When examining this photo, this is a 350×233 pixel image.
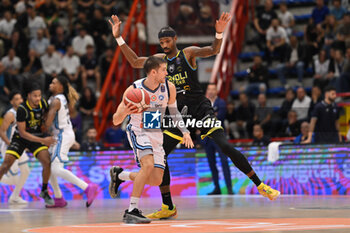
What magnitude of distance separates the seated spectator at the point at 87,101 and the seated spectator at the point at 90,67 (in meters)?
1.09

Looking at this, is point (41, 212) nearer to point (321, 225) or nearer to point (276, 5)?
point (321, 225)

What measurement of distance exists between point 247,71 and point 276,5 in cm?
269

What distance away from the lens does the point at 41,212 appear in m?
9.94

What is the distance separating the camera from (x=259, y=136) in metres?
13.5

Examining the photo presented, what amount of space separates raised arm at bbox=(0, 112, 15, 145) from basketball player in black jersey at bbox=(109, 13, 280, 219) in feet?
12.6

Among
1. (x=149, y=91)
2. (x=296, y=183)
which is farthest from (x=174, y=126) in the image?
(x=296, y=183)

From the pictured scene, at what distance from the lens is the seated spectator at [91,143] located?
13.7 m

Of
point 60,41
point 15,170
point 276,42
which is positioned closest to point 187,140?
point 15,170

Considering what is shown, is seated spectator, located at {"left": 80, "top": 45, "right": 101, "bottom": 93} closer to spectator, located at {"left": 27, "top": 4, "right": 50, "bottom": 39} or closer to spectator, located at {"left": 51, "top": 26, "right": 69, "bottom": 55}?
spectator, located at {"left": 51, "top": 26, "right": 69, "bottom": 55}

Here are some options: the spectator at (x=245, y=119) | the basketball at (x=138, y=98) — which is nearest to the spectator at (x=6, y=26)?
the spectator at (x=245, y=119)

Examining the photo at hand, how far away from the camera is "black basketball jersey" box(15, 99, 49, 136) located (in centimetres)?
1120

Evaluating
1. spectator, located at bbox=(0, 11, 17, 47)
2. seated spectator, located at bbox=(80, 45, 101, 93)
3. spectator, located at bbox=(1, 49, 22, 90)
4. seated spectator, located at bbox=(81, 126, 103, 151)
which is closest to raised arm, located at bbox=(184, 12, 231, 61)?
seated spectator, located at bbox=(81, 126, 103, 151)

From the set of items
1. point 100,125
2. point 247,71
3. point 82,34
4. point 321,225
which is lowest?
point 321,225

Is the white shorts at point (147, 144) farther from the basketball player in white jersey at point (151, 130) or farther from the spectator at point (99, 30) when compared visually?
the spectator at point (99, 30)
